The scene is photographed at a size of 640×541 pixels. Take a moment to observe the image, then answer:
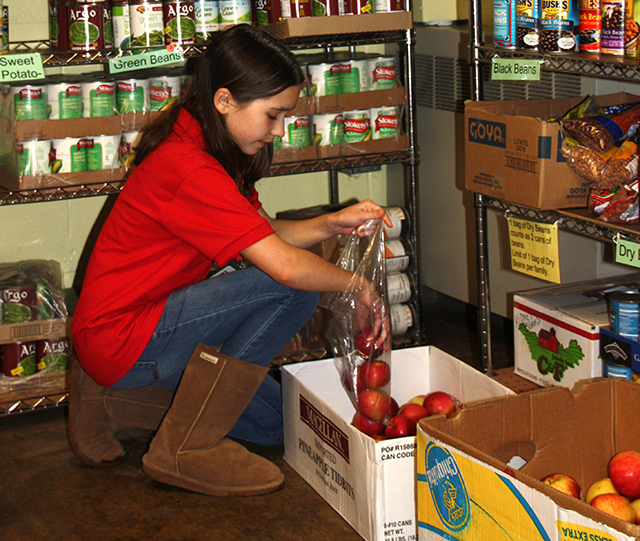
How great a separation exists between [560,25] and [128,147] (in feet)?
3.95

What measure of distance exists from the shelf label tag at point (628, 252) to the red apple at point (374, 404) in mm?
593

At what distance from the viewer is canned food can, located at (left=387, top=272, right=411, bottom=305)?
270cm

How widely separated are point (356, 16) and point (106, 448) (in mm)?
1358

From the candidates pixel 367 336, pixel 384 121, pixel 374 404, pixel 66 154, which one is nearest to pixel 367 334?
pixel 367 336

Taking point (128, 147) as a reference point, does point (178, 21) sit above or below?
above

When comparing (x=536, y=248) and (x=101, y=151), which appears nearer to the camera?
(x=536, y=248)

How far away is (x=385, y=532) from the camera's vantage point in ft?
5.25

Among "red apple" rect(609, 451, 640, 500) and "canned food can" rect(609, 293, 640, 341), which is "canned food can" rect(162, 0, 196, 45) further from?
"red apple" rect(609, 451, 640, 500)

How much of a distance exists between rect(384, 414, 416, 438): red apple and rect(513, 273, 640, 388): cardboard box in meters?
0.40

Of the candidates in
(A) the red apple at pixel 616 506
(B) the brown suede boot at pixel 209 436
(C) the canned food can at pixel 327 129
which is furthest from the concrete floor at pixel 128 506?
(C) the canned food can at pixel 327 129

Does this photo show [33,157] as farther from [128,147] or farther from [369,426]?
[369,426]

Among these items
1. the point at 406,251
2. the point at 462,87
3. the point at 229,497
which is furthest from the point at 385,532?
the point at 462,87

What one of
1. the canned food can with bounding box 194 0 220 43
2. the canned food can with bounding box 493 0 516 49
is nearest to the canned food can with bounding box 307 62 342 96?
the canned food can with bounding box 194 0 220 43

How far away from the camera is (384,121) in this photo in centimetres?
252
